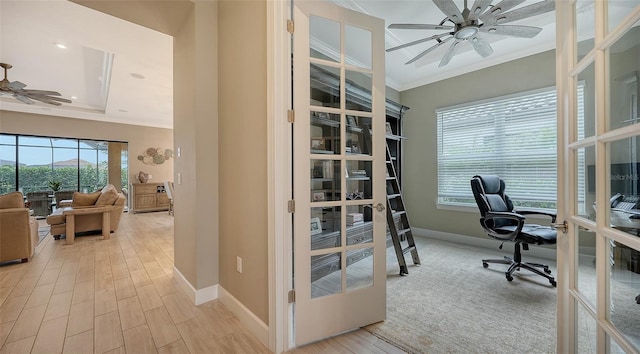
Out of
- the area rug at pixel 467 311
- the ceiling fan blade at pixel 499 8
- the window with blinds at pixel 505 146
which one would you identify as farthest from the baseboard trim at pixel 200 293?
the window with blinds at pixel 505 146

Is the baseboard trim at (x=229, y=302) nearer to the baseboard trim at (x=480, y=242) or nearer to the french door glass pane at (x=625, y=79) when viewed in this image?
the french door glass pane at (x=625, y=79)

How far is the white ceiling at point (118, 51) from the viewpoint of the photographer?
2.80 m

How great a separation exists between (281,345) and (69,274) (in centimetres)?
288

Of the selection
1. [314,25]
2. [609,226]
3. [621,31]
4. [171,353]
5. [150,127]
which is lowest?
[171,353]

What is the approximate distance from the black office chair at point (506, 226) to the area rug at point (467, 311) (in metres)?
0.12

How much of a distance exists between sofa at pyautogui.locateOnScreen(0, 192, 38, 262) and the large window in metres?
4.71

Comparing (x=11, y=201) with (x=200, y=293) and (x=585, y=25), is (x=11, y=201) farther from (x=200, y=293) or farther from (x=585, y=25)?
(x=585, y=25)

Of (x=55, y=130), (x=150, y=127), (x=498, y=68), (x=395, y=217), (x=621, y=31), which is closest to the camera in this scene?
(x=621, y=31)

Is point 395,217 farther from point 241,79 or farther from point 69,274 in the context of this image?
point 69,274

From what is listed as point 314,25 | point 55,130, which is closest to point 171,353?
point 314,25

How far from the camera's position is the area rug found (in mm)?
1676

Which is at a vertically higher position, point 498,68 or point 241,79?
point 498,68

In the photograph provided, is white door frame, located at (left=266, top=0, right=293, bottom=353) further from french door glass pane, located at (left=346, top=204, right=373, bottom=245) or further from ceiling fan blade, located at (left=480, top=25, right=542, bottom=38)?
ceiling fan blade, located at (left=480, top=25, right=542, bottom=38)

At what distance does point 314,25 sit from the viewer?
5.67 feet
